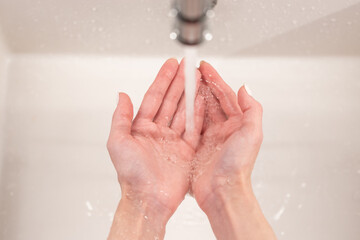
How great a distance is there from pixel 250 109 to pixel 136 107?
1.22 ft

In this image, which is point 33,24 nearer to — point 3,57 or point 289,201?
point 3,57

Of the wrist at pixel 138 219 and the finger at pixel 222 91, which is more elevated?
the finger at pixel 222 91

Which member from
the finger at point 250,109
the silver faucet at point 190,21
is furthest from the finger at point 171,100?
the silver faucet at point 190,21

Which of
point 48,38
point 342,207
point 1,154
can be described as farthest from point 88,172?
point 342,207

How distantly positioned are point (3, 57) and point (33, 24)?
0.47 feet

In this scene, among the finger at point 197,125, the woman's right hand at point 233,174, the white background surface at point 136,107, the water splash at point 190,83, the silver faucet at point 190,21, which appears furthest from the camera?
the white background surface at point 136,107

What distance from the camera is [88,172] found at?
980 mm

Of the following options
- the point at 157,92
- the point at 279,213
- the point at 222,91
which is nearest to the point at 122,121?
the point at 157,92

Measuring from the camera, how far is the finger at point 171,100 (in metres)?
0.80

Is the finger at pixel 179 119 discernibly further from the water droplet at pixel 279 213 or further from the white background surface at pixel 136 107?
the water droplet at pixel 279 213

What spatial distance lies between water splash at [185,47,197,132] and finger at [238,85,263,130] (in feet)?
0.29

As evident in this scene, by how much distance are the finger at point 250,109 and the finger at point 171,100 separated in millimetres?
140

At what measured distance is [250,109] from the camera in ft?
2.34

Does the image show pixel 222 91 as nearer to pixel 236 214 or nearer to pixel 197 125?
pixel 197 125
